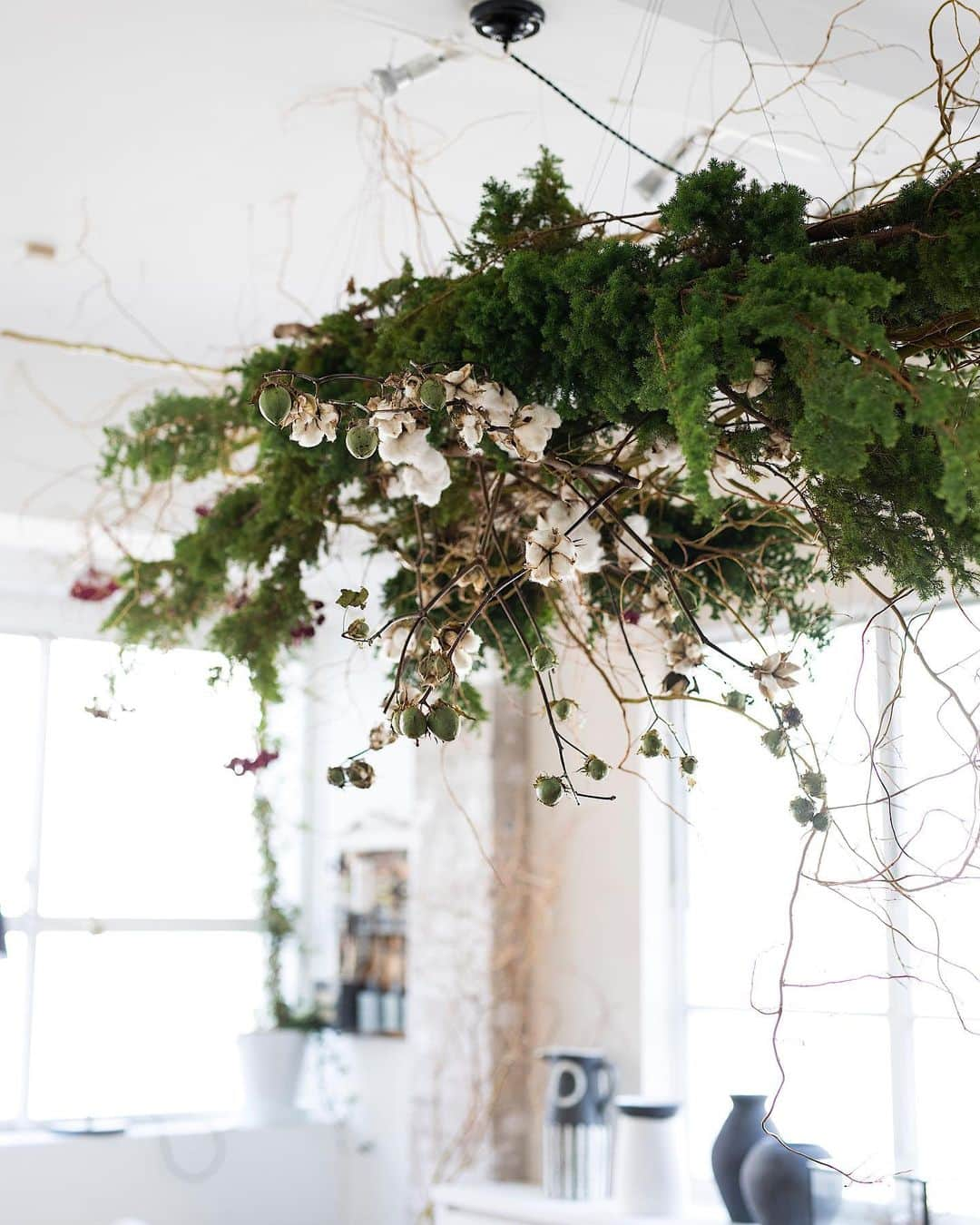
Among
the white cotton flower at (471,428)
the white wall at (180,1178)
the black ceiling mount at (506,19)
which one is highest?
the black ceiling mount at (506,19)

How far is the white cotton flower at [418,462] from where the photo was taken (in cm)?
107

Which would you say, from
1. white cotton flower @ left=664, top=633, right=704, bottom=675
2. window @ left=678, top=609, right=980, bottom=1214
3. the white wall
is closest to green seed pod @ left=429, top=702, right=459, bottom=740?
white cotton flower @ left=664, top=633, right=704, bottom=675

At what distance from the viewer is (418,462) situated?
1.09 meters

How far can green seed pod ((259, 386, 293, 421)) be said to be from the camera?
3.47 ft

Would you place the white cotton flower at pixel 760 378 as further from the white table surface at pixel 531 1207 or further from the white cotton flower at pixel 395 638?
the white table surface at pixel 531 1207

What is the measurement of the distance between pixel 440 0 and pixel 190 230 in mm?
1302

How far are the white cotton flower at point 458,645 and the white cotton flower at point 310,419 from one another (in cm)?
19

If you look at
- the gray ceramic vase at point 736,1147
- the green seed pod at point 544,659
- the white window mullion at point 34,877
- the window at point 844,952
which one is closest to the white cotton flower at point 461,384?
the green seed pod at point 544,659

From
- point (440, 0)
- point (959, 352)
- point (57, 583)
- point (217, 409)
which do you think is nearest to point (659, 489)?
point (959, 352)

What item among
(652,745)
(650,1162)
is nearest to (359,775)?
(652,745)

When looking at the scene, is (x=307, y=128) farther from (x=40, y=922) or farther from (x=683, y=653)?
(x=40, y=922)

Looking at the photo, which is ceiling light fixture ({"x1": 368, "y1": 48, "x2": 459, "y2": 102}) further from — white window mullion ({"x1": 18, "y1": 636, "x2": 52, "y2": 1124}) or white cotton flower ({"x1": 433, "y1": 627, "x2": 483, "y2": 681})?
white window mullion ({"x1": 18, "y1": 636, "x2": 52, "y2": 1124})

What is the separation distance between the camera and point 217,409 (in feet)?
6.17

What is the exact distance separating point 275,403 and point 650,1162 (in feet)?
10.2
